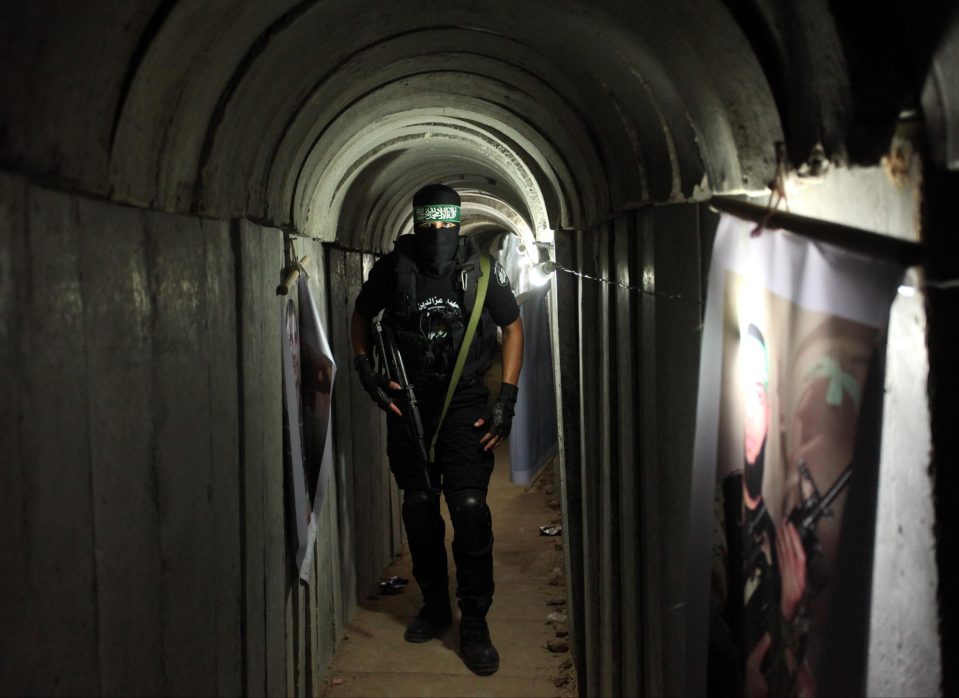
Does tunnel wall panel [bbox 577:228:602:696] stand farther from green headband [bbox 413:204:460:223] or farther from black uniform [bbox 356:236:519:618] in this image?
green headband [bbox 413:204:460:223]

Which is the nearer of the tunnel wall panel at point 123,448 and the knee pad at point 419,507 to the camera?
the tunnel wall panel at point 123,448

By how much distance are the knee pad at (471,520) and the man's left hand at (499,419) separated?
290 mm

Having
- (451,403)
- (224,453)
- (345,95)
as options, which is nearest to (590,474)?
(451,403)

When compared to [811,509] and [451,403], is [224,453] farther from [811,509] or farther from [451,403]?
[451,403]

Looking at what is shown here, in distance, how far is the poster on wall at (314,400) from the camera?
14.8 feet

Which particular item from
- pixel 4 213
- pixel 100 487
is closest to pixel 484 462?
pixel 100 487

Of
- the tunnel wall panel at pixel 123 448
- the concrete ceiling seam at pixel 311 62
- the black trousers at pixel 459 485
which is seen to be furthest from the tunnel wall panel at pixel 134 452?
the black trousers at pixel 459 485

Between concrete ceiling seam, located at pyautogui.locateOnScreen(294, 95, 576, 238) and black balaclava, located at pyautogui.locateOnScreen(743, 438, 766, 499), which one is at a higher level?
concrete ceiling seam, located at pyautogui.locateOnScreen(294, 95, 576, 238)

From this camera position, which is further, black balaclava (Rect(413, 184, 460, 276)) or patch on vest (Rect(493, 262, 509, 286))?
patch on vest (Rect(493, 262, 509, 286))

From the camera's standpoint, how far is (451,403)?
5230mm

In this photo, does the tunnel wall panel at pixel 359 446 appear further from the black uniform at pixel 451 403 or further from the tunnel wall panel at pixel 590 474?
the tunnel wall panel at pixel 590 474

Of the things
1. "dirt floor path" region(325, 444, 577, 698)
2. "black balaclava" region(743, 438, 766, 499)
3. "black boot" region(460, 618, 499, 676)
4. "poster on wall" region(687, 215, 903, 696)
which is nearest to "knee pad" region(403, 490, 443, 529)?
"black boot" region(460, 618, 499, 676)

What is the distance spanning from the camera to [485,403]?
534 centimetres

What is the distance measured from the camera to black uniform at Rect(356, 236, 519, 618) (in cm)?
519
